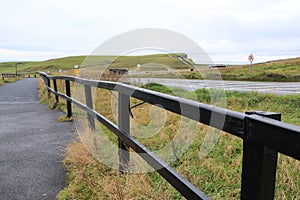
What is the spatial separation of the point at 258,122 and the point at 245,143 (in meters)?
0.14

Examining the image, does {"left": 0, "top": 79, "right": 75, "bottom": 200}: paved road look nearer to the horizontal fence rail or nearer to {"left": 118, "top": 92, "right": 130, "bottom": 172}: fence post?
{"left": 118, "top": 92, "right": 130, "bottom": 172}: fence post

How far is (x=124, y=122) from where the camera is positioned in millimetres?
2828

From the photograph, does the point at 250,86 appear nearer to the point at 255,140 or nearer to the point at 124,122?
the point at 124,122

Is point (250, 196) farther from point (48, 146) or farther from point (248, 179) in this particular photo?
point (48, 146)

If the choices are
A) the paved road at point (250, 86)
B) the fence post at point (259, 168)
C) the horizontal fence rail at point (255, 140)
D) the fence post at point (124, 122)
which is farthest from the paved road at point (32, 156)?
the paved road at point (250, 86)

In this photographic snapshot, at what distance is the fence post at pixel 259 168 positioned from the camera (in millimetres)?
1101

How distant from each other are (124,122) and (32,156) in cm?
195

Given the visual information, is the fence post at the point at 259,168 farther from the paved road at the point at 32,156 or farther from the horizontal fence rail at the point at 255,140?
the paved road at the point at 32,156

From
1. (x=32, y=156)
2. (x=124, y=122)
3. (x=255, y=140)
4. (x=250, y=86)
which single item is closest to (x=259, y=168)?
(x=255, y=140)

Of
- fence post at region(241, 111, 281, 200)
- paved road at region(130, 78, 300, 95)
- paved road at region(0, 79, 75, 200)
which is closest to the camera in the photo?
fence post at region(241, 111, 281, 200)

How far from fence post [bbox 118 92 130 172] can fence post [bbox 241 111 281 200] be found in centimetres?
176

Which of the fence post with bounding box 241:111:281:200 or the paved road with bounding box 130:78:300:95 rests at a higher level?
the fence post with bounding box 241:111:281:200

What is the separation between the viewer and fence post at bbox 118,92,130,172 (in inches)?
111

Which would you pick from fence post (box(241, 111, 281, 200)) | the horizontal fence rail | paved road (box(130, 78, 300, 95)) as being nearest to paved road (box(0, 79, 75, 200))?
the horizontal fence rail
